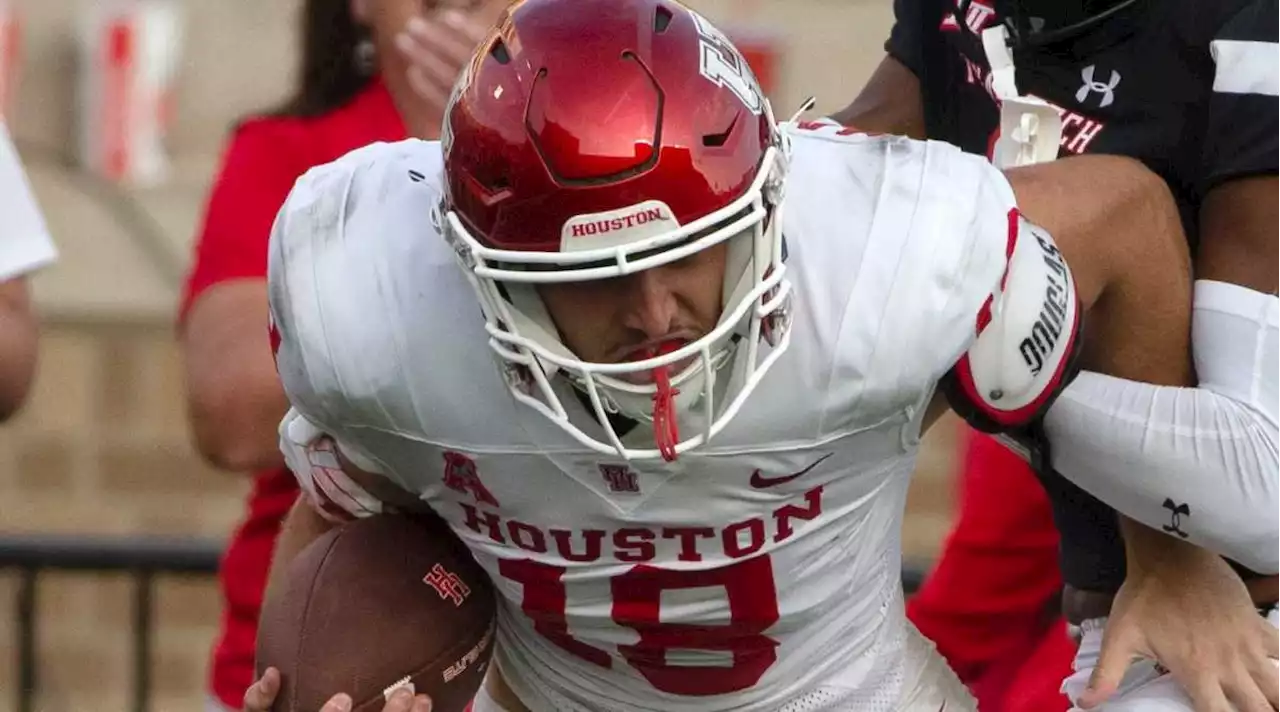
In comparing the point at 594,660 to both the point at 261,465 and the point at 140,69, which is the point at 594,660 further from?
the point at 140,69

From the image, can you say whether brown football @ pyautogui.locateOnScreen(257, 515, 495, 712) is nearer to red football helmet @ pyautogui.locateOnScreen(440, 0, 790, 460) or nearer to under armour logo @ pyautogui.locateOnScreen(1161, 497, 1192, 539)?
red football helmet @ pyautogui.locateOnScreen(440, 0, 790, 460)

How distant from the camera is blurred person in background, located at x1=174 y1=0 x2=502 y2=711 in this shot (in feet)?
7.27

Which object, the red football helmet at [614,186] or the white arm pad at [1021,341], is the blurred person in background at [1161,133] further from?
the red football helmet at [614,186]

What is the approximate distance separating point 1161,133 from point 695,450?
63cm

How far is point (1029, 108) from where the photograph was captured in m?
1.98

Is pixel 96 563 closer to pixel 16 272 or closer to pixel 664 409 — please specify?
pixel 16 272

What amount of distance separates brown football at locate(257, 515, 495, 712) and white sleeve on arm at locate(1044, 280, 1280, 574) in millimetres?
592

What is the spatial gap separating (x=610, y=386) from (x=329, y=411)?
0.29 meters

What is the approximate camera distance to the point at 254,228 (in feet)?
7.72

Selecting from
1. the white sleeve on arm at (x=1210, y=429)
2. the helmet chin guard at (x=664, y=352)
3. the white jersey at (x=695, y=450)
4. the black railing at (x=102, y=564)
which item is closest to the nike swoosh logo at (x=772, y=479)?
the white jersey at (x=695, y=450)

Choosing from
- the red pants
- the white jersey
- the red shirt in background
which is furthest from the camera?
the red pants

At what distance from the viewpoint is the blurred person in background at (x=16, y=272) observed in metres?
2.19

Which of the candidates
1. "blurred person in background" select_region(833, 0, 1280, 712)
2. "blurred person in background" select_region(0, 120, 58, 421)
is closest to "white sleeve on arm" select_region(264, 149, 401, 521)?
"blurred person in background" select_region(0, 120, 58, 421)

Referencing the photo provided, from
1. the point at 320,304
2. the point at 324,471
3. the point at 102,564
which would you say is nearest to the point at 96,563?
the point at 102,564
